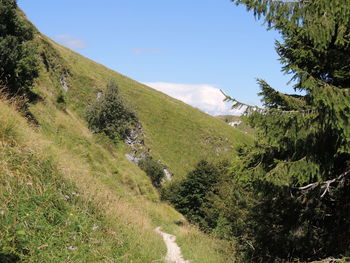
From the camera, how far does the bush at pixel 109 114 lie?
42.5 meters

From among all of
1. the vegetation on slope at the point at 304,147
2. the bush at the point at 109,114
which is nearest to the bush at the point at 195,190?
the bush at the point at 109,114

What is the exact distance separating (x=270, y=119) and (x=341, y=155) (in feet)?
7.45

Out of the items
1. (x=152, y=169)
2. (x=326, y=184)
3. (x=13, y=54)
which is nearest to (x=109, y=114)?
(x=152, y=169)

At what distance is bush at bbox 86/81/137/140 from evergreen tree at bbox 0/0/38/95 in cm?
2358

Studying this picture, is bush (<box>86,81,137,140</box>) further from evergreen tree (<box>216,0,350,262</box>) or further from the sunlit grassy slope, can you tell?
evergreen tree (<box>216,0,350,262</box>)

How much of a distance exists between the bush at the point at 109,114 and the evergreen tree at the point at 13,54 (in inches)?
928

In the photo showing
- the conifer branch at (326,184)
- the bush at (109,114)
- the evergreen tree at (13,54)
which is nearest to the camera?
the conifer branch at (326,184)

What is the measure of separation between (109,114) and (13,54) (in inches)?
1106

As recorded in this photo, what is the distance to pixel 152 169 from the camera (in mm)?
49781

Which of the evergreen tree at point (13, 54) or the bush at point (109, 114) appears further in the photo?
the bush at point (109, 114)

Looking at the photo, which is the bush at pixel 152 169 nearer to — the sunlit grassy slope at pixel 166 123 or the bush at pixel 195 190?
the bush at pixel 195 190

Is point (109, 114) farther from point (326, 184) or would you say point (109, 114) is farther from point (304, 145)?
point (326, 184)

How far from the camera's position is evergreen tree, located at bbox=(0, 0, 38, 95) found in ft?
50.3

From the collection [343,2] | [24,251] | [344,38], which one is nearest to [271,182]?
[344,38]
